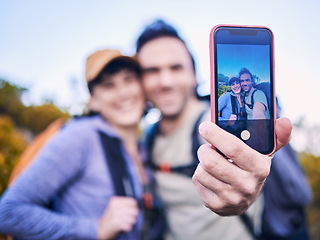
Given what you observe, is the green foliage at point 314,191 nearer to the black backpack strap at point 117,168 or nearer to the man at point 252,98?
the black backpack strap at point 117,168

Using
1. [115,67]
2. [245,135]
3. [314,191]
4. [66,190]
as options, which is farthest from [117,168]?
[314,191]

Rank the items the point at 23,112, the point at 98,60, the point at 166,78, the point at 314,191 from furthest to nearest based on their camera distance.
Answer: the point at 23,112 < the point at 314,191 < the point at 166,78 < the point at 98,60

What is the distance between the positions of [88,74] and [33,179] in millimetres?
985

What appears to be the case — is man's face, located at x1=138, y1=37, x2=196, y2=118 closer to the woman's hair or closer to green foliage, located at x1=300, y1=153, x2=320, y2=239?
the woman's hair

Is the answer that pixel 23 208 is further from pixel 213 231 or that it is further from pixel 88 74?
pixel 213 231

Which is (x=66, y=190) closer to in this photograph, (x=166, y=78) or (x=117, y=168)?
(x=117, y=168)

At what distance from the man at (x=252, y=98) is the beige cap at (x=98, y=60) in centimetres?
132

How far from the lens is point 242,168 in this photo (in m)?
0.89

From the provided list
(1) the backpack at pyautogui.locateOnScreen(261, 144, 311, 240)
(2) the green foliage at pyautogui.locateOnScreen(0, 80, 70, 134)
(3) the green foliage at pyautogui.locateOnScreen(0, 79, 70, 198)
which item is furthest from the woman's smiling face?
(2) the green foliage at pyautogui.locateOnScreen(0, 80, 70, 134)

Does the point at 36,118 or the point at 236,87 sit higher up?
the point at 236,87

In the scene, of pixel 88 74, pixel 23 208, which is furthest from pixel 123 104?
pixel 23 208

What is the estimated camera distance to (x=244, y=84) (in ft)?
3.20

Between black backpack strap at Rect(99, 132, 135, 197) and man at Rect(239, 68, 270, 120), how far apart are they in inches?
45.1

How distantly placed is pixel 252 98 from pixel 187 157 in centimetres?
112
